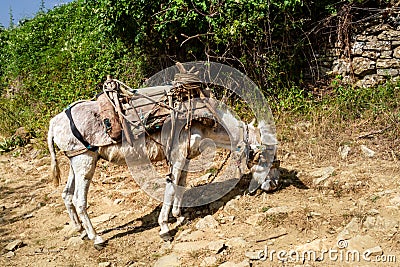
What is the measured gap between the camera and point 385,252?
4070mm

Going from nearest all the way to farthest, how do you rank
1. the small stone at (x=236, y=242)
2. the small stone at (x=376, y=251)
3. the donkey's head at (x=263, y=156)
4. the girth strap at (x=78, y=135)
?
the small stone at (x=376, y=251) → the small stone at (x=236, y=242) → the girth strap at (x=78, y=135) → the donkey's head at (x=263, y=156)

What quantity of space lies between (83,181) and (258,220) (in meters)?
2.04

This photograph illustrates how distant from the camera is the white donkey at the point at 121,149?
4.98m

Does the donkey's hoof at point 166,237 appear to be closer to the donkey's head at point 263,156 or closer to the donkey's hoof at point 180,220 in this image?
the donkey's hoof at point 180,220

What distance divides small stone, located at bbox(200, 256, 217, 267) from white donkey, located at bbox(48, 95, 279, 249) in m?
0.85

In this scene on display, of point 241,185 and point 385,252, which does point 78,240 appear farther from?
point 385,252

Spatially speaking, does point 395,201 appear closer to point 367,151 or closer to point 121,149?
point 367,151

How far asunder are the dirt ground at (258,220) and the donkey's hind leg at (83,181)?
6.6 inches

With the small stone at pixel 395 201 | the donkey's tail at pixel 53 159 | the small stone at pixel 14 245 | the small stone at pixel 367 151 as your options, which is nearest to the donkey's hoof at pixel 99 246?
the donkey's tail at pixel 53 159

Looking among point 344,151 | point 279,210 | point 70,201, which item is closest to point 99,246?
point 70,201

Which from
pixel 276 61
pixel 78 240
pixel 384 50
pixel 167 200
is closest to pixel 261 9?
pixel 276 61

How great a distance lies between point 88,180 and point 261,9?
4366 millimetres

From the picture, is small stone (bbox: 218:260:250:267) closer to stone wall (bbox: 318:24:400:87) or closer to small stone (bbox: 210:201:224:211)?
small stone (bbox: 210:201:224:211)

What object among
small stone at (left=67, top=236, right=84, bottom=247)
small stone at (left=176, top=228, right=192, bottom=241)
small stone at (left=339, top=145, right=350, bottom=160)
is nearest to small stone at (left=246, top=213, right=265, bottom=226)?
small stone at (left=176, top=228, right=192, bottom=241)
